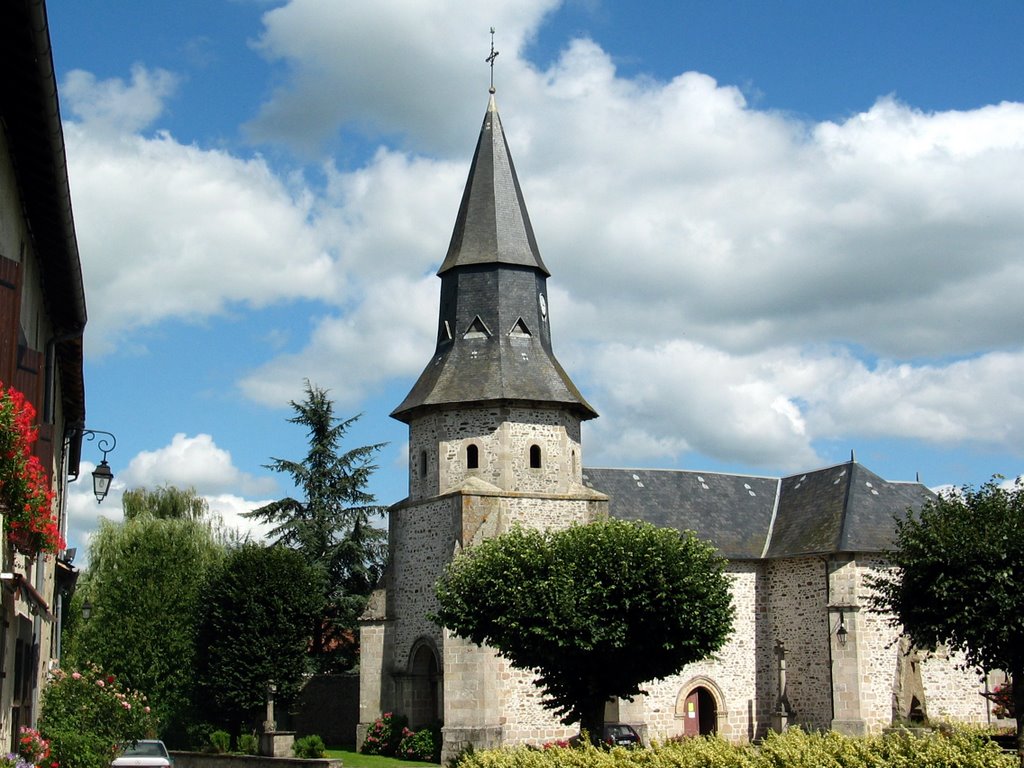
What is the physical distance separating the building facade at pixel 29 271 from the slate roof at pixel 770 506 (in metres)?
23.1

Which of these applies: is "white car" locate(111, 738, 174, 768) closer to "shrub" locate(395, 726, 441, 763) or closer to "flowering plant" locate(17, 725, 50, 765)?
"flowering plant" locate(17, 725, 50, 765)

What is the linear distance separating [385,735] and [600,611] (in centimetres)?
1009

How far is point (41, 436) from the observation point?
11406 mm

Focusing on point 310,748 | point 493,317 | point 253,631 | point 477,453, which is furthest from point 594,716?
point 253,631

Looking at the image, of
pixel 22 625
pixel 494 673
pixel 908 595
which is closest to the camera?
pixel 22 625

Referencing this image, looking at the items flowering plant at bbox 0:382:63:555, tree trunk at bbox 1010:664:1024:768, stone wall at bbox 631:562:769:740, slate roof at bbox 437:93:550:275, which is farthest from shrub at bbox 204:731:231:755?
flowering plant at bbox 0:382:63:555

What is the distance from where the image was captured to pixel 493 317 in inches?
1312

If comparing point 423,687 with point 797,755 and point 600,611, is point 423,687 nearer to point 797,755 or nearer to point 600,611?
point 600,611

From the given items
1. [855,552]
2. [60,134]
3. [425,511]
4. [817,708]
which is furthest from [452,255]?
[60,134]

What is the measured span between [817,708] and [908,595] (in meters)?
9.49

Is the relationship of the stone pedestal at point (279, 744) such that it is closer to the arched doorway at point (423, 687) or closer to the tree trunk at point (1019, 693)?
the arched doorway at point (423, 687)

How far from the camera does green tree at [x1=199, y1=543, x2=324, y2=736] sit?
33.4 metres

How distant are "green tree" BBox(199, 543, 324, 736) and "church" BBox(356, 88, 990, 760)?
2.39 m

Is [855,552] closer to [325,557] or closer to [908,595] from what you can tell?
[908,595]
